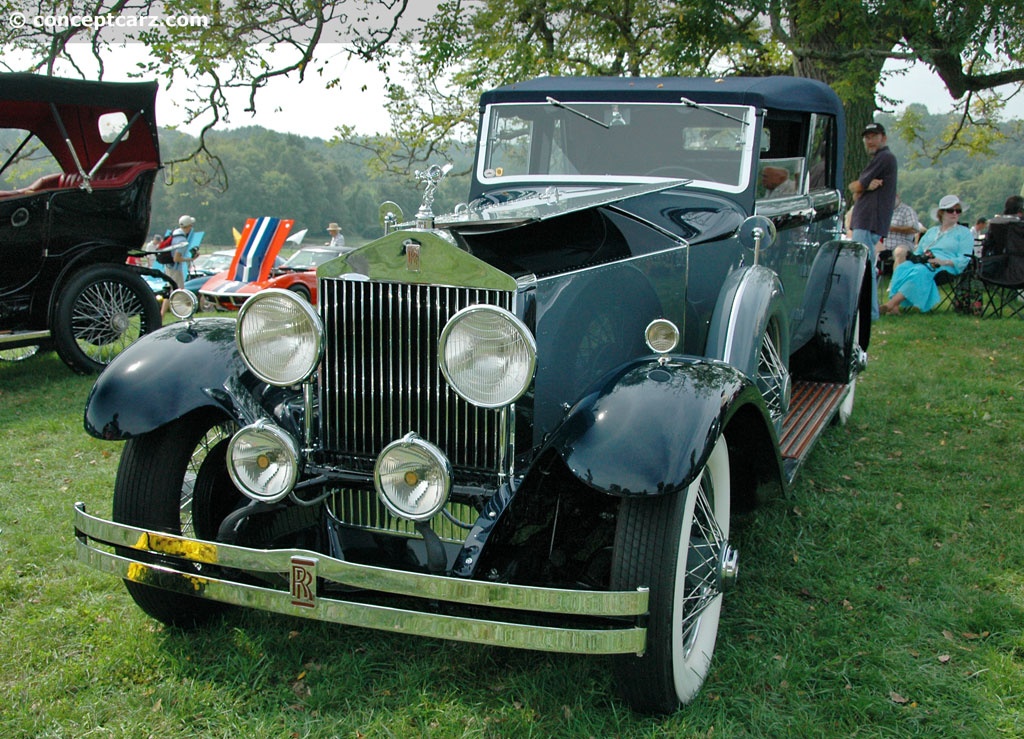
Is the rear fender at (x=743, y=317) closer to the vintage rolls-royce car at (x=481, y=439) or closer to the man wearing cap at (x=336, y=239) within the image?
the vintage rolls-royce car at (x=481, y=439)

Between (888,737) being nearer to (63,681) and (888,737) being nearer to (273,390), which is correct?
(273,390)

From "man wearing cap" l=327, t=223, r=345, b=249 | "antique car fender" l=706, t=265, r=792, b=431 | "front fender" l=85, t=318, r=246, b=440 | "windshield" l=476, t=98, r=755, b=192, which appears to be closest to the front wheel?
"antique car fender" l=706, t=265, r=792, b=431

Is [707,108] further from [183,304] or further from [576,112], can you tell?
[183,304]

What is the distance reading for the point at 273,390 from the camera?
116 inches

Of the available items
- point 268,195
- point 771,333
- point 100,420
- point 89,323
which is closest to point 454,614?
point 100,420

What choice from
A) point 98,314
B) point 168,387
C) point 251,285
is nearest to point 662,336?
point 168,387

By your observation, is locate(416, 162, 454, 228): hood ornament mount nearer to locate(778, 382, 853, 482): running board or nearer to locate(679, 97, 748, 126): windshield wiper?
locate(679, 97, 748, 126): windshield wiper

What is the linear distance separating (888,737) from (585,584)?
2.97ft

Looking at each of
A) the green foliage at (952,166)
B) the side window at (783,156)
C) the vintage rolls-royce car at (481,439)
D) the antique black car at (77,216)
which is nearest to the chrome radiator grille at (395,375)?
the vintage rolls-royce car at (481,439)

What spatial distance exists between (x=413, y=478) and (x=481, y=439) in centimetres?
28

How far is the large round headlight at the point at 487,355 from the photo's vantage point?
227 cm

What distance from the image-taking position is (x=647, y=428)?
7.34 ft

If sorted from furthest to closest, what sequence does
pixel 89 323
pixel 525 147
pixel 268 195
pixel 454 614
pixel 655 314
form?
pixel 268 195 < pixel 89 323 < pixel 525 147 < pixel 655 314 < pixel 454 614

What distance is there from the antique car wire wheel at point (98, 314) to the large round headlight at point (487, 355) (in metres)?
5.00
